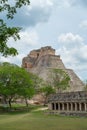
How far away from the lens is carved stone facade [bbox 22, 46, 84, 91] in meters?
136

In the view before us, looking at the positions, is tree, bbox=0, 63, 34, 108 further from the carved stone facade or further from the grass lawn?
the carved stone facade

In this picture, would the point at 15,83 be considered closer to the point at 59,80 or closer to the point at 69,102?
the point at 69,102

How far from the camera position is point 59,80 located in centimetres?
10806

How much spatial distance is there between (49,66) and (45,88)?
130 feet

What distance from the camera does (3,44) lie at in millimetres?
20531

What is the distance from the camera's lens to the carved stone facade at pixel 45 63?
5363 inches

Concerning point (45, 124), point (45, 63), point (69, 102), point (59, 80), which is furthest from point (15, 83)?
point (45, 63)

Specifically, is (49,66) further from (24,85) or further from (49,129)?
(49,129)

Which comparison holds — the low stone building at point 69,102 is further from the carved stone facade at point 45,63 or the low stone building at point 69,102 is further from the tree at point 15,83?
the carved stone facade at point 45,63

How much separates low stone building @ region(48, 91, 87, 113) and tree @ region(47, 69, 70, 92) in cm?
1674

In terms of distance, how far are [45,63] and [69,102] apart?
63.0 metres

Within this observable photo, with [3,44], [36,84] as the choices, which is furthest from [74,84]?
[3,44]

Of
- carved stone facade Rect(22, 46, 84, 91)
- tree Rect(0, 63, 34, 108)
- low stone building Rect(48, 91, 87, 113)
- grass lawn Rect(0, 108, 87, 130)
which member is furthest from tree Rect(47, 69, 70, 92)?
grass lawn Rect(0, 108, 87, 130)

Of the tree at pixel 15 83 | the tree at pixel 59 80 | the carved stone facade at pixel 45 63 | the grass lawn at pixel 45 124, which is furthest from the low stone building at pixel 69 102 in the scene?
the carved stone facade at pixel 45 63
